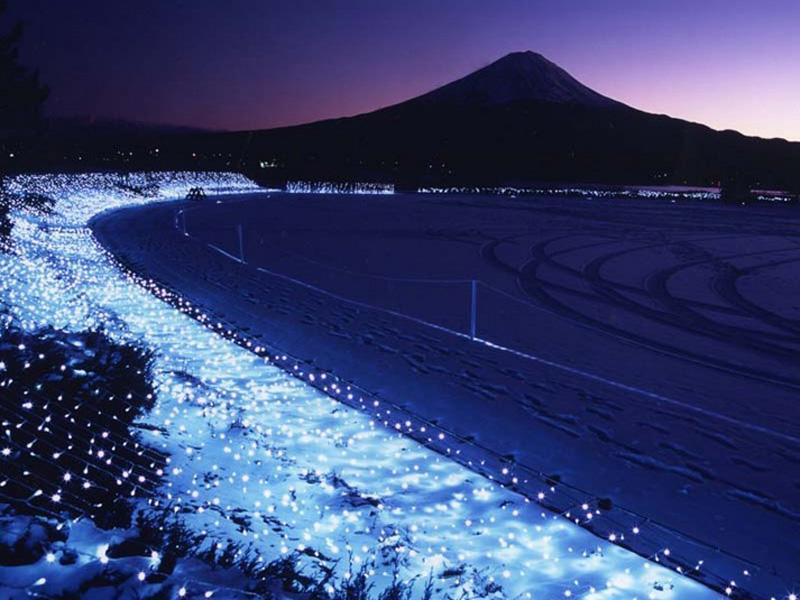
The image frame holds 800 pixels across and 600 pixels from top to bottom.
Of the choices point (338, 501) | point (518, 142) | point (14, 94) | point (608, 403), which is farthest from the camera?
point (518, 142)

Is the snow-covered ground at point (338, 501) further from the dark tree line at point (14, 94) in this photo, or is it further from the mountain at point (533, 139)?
the mountain at point (533, 139)

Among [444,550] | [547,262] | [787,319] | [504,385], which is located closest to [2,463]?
[444,550]

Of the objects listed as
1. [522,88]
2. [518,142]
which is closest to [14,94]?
[518,142]

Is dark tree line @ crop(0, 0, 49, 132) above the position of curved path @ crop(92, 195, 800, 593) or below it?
above

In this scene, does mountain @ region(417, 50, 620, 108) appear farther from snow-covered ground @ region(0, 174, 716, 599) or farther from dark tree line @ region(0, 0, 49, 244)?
snow-covered ground @ region(0, 174, 716, 599)

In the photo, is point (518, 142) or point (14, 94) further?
point (518, 142)

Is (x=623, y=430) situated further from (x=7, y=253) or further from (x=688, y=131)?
(x=688, y=131)

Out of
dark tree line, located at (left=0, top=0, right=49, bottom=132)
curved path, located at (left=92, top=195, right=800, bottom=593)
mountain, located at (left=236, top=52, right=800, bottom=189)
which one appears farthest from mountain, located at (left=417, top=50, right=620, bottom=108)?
curved path, located at (left=92, top=195, right=800, bottom=593)

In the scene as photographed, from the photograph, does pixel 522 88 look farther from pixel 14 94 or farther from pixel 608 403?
pixel 608 403
